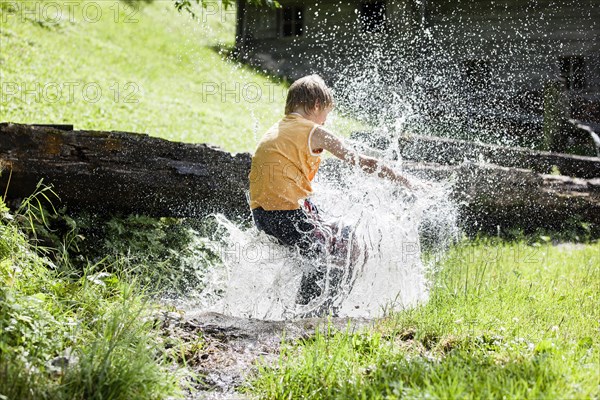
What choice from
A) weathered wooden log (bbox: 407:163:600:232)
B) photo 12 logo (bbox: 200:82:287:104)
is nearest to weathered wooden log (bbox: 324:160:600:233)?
weathered wooden log (bbox: 407:163:600:232)

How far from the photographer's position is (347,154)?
4.61m

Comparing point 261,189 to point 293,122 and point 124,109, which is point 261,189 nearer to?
point 293,122

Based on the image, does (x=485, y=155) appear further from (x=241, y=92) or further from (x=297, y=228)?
(x=241, y=92)

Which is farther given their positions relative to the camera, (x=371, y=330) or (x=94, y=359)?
(x=371, y=330)

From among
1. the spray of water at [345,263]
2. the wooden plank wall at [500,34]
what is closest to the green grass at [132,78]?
the wooden plank wall at [500,34]

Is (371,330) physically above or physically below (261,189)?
below

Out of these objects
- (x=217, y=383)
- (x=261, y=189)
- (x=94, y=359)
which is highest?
(x=261, y=189)

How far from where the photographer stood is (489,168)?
7934mm

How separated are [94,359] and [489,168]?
5.95 metres

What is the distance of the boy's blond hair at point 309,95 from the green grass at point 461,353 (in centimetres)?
165

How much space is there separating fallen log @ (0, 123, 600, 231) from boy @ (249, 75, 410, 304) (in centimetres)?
181

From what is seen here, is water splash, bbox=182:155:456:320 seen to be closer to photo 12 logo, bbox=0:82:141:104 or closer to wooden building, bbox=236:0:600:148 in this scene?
photo 12 logo, bbox=0:82:141:104

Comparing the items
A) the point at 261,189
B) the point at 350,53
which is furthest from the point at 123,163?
the point at 350,53

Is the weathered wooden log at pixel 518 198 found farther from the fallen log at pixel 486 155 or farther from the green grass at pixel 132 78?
the green grass at pixel 132 78
